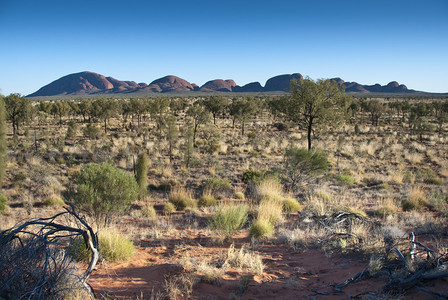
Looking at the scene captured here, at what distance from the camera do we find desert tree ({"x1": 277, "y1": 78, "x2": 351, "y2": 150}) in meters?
15.2

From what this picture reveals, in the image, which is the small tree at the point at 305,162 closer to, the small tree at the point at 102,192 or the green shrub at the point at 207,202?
the green shrub at the point at 207,202

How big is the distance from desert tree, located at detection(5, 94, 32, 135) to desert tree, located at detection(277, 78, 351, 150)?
25181 millimetres

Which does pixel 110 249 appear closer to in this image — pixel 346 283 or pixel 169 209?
pixel 346 283

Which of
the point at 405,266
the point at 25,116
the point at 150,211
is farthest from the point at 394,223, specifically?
the point at 25,116

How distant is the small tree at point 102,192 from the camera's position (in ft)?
23.7

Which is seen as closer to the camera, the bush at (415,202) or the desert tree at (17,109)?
the bush at (415,202)

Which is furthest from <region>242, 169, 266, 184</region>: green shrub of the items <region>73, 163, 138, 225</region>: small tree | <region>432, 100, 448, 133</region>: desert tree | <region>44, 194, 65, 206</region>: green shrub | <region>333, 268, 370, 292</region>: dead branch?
<region>432, 100, 448, 133</region>: desert tree

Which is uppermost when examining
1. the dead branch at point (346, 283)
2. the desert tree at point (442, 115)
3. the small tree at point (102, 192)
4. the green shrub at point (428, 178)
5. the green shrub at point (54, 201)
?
the desert tree at point (442, 115)

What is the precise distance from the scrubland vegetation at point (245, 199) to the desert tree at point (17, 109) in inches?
4.1

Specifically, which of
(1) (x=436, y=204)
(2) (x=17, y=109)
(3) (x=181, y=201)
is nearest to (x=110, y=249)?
(3) (x=181, y=201)

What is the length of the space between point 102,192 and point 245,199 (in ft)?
18.1

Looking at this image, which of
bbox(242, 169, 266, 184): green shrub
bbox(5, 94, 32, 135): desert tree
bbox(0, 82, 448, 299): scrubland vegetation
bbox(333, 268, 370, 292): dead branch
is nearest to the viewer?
bbox(333, 268, 370, 292): dead branch

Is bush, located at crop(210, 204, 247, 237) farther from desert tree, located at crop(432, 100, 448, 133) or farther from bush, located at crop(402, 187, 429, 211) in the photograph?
A: desert tree, located at crop(432, 100, 448, 133)

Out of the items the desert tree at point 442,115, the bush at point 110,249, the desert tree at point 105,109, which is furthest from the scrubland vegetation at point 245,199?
the desert tree at point 105,109
